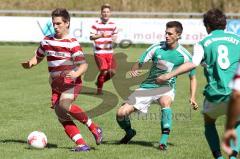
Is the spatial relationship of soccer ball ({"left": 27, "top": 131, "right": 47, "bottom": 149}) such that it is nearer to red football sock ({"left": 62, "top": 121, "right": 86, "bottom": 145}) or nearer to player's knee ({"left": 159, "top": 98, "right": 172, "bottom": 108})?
red football sock ({"left": 62, "top": 121, "right": 86, "bottom": 145})

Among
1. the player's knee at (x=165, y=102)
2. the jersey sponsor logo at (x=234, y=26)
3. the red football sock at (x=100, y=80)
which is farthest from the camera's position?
the jersey sponsor logo at (x=234, y=26)

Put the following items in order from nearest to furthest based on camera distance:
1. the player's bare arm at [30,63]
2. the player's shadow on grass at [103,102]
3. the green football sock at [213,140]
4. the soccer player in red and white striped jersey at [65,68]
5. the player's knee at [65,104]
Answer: the green football sock at [213,140] < the soccer player in red and white striped jersey at [65,68] < the player's knee at [65,104] < the player's bare arm at [30,63] < the player's shadow on grass at [103,102]


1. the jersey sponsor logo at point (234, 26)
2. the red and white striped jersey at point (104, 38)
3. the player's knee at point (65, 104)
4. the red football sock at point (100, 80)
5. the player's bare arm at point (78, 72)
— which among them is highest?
the player's bare arm at point (78, 72)

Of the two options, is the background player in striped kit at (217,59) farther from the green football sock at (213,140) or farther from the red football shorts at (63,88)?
the red football shorts at (63,88)

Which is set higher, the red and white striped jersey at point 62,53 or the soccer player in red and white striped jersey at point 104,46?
the red and white striped jersey at point 62,53

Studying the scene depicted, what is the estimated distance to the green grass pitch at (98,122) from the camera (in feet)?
26.4

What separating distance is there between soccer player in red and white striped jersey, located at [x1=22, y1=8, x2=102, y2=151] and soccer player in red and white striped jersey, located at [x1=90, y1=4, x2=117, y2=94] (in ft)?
20.6

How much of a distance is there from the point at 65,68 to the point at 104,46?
719 centimetres

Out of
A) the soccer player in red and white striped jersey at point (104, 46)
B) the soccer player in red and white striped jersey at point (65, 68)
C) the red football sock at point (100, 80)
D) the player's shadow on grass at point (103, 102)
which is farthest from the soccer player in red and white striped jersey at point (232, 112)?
the red football sock at point (100, 80)

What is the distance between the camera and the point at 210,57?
6.77m

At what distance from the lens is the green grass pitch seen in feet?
26.4

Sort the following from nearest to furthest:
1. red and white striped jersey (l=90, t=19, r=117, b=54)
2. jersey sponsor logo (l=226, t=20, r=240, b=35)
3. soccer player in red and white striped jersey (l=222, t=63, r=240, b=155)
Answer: soccer player in red and white striped jersey (l=222, t=63, r=240, b=155)
red and white striped jersey (l=90, t=19, r=117, b=54)
jersey sponsor logo (l=226, t=20, r=240, b=35)

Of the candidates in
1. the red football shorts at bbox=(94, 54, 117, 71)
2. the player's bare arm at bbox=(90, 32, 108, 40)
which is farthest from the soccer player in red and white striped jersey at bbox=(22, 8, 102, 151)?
the red football shorts at bbox=(94, 54, 117, 71)

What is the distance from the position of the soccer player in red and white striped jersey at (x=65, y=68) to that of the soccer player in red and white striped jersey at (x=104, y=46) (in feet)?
20.6
